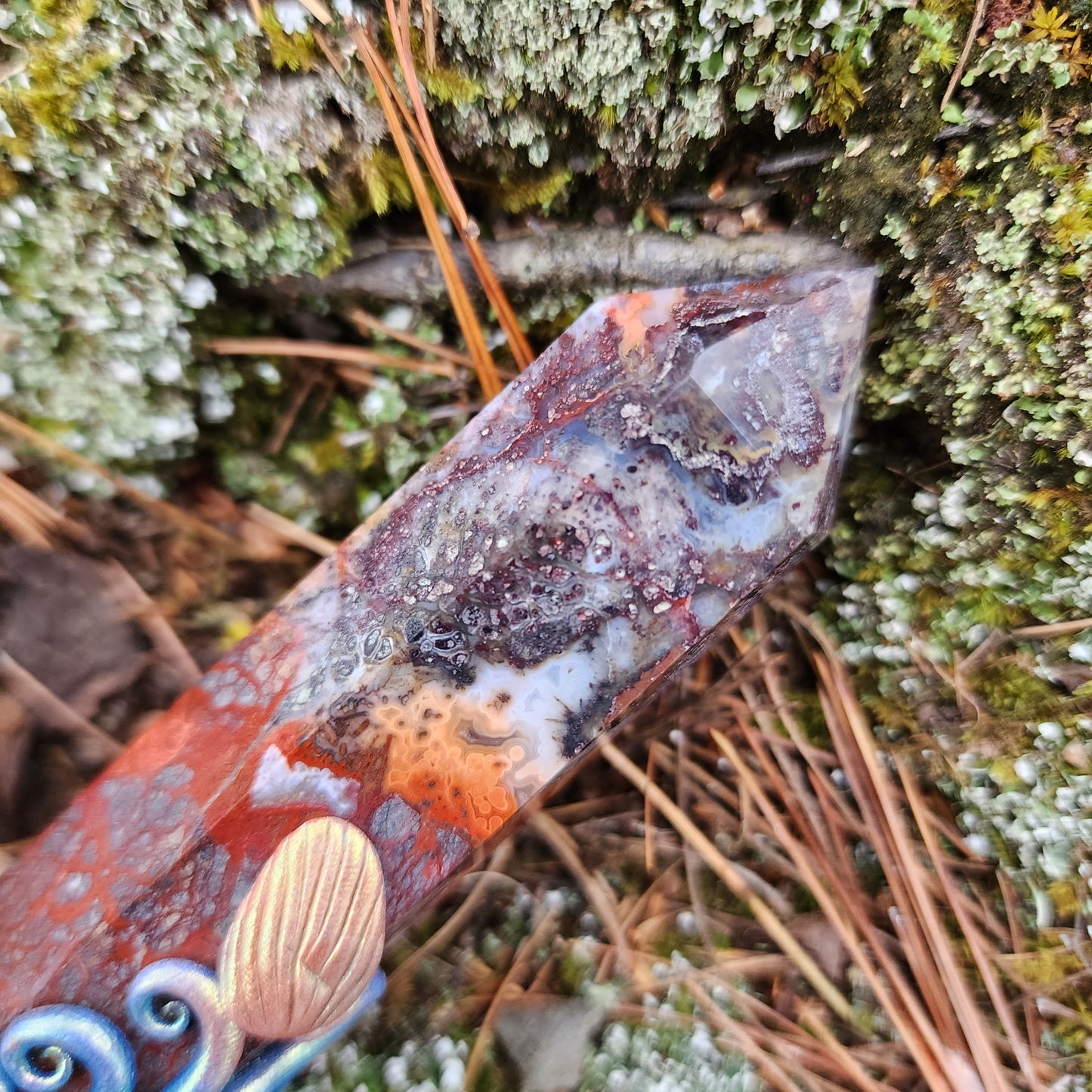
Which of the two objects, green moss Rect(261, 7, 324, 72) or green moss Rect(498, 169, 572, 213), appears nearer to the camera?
green moss Rect(261, 7, 324, 72)

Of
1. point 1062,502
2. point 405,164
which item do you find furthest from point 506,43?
point 1062,502

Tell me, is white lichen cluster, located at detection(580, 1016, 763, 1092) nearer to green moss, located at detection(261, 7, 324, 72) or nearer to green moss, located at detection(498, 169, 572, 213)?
green moss, located at detection(498, 169, 572, 213)

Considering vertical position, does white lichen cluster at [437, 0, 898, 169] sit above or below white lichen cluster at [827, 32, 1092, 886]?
above

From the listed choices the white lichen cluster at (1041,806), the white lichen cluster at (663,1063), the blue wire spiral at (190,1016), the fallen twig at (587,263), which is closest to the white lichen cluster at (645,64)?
the fallen twig at (587,263)

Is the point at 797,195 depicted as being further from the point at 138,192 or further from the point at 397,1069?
the point at 397,1069

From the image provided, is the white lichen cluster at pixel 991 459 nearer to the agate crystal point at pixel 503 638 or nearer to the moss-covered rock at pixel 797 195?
the moss-covered rock at pixel 797 195

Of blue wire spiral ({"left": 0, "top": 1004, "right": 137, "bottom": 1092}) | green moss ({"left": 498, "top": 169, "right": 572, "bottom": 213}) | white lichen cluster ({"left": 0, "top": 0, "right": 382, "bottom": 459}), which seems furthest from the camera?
green moss ({"left": 498, "top": 169, "right": 572, "bottom": 213})

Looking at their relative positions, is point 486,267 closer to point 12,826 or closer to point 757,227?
point 757,227

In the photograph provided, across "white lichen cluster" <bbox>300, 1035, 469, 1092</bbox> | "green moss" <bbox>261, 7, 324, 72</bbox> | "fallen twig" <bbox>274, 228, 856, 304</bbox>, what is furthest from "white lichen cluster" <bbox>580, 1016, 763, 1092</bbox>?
"green moss" <bbox>261, 7, 324, 72</bbox>
